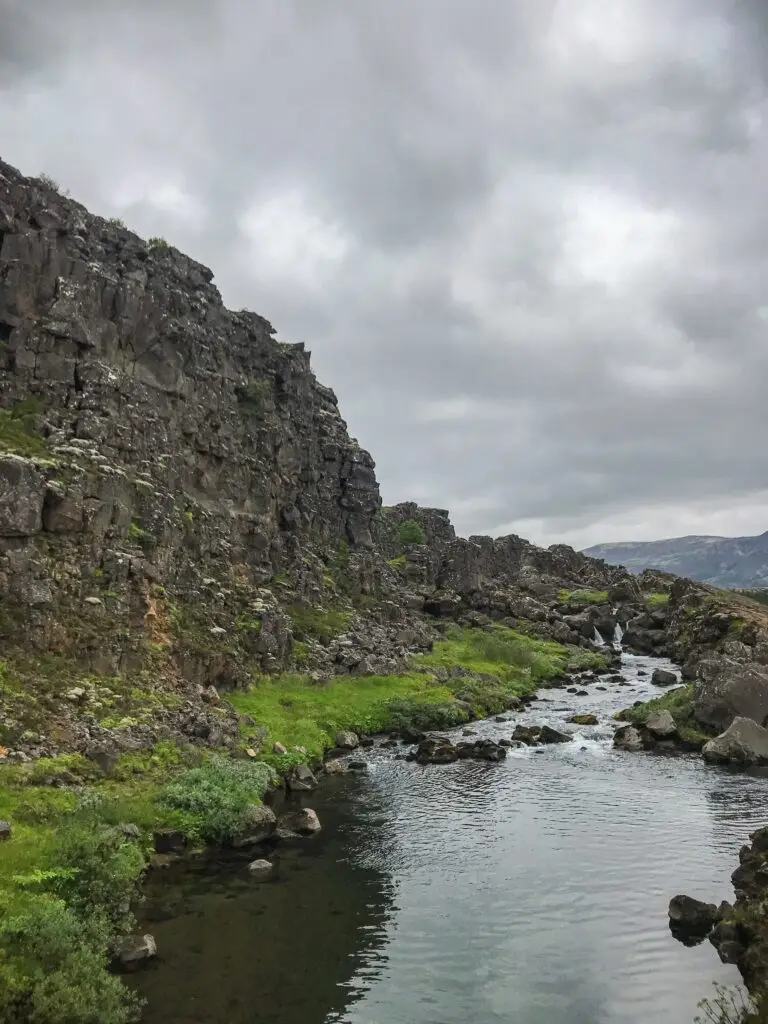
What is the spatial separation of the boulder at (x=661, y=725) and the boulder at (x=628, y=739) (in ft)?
3.85

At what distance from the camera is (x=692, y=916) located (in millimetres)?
26672

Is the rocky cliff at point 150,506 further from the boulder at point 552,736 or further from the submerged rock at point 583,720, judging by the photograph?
the boulder at point 552,736

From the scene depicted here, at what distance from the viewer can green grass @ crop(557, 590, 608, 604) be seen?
540 ft

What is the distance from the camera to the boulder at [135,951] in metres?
23.7

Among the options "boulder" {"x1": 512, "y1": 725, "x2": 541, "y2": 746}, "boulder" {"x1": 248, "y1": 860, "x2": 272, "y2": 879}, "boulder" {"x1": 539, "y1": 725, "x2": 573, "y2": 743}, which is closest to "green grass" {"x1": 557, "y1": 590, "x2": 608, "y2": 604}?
"boulder" {"x1": 512, "y1": 725, "x2": 541, "y2": 746}

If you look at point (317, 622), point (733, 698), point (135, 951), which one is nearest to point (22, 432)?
point (135, 951)

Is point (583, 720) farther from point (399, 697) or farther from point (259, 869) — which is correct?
point (259, 869)

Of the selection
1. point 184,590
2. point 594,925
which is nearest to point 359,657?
point 184,590

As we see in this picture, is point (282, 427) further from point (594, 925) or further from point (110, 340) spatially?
point (594, 925)

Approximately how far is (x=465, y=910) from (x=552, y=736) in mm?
33354

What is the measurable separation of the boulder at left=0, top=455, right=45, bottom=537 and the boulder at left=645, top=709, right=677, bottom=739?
48226 millimetres

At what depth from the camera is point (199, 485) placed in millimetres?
86250

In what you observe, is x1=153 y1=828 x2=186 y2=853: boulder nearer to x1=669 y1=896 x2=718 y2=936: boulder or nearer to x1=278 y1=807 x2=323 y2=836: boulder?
x1=278 y1=807 x2=323 y2=836: boulder

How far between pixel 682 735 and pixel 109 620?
44.0m
